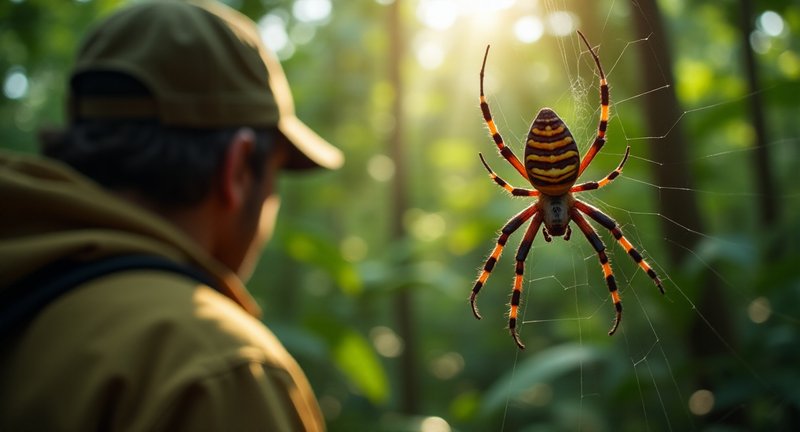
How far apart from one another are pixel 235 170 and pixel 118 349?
1.57 m

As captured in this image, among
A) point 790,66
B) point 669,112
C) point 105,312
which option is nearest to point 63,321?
point 105,312

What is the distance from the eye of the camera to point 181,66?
11.2ft

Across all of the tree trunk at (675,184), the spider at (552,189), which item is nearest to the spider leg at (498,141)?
the spider at (552,189)

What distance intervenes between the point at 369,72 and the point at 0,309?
27.7ft

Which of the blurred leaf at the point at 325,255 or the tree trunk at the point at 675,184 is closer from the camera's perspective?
the tree trunk at the point at 675,184

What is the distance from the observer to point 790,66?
7.60 metres

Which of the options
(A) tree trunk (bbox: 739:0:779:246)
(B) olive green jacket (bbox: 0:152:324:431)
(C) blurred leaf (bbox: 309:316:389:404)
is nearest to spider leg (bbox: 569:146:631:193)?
(A) tree trunk (bbox: 739:0:779:246)

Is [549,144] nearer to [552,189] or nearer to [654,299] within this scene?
[552,189]

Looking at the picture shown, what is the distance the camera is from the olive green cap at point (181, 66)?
3.25 metres

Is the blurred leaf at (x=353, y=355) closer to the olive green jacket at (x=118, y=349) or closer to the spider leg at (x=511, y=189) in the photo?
the olive green jacket at (x=118, y=349)

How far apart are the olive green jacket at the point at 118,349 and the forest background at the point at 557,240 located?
0.86 m

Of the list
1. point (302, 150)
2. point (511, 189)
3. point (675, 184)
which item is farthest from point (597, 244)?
point (302, 150)

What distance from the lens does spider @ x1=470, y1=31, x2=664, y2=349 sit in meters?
2.07

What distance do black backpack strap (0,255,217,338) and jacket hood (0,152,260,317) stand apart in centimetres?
4
